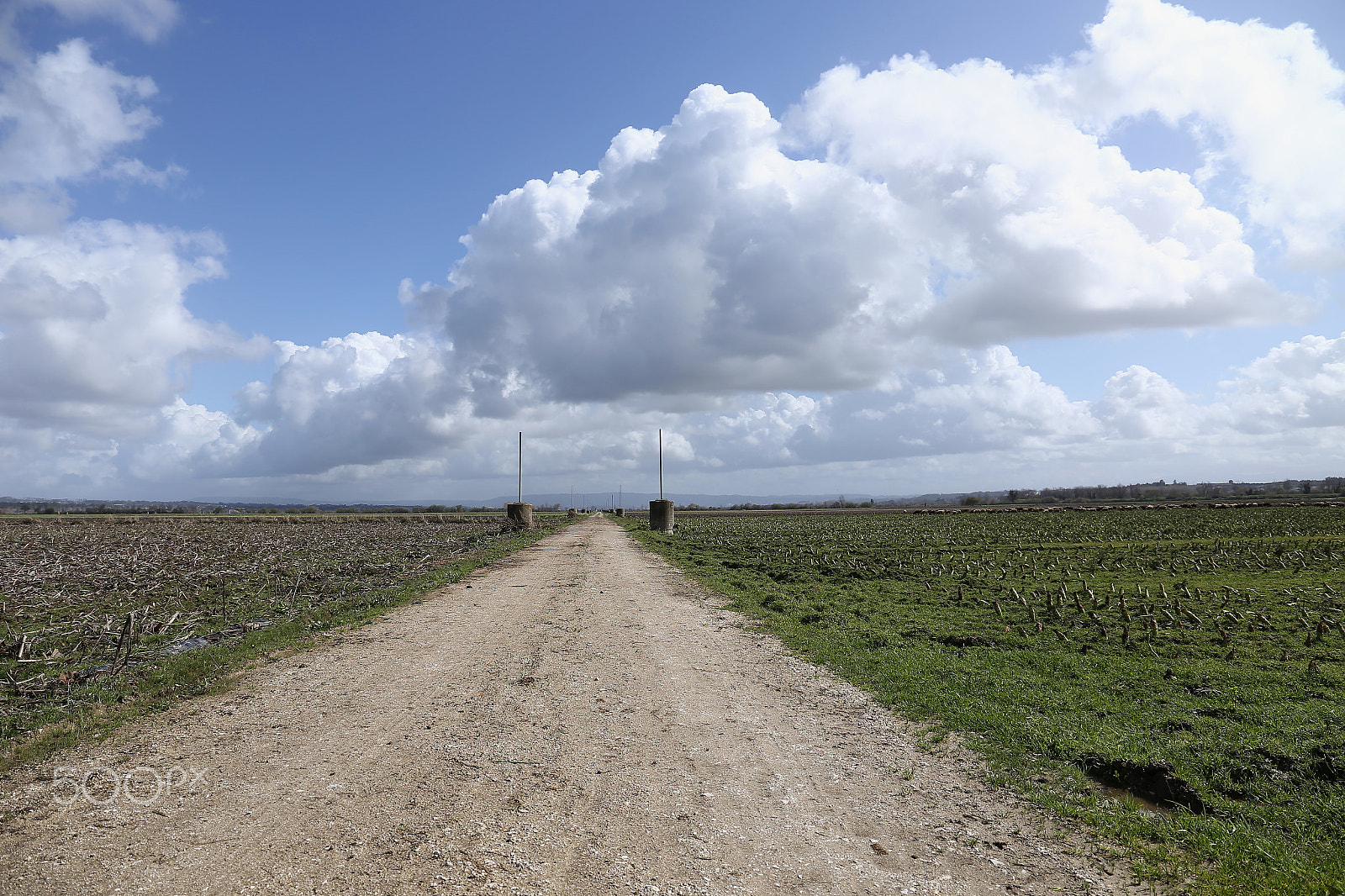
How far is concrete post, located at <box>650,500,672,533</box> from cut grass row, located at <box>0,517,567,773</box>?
1664cm

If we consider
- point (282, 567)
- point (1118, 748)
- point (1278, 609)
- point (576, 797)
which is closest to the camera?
point (576, 797)

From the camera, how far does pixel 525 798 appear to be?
19.8 ft

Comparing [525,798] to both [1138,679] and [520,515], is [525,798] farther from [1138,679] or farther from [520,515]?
[520,515]

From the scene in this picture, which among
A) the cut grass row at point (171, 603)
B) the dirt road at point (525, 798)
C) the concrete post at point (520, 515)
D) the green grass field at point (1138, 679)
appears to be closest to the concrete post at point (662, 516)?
the concrete post at point (520, 515)

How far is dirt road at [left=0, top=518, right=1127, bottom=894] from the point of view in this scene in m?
4.84

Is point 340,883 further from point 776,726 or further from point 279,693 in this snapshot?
point 279,693

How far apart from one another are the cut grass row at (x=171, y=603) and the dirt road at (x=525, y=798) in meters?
0.98

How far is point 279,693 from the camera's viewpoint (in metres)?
9.41

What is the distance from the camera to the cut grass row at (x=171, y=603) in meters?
8.52

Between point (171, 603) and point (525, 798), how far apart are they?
1607 centimetres

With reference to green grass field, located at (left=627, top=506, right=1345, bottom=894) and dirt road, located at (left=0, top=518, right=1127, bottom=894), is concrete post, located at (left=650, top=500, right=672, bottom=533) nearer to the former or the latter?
green grass field, located at (left=627, top=506, right=1345, bottom=894)

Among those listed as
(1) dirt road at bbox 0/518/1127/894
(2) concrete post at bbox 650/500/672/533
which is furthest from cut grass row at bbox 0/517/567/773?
(2) concrete post at bbox 650/500/672/533

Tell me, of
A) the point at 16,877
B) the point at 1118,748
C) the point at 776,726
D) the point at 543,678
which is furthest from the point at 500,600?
the point at 1118,748

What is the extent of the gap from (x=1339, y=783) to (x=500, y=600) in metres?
16.2
